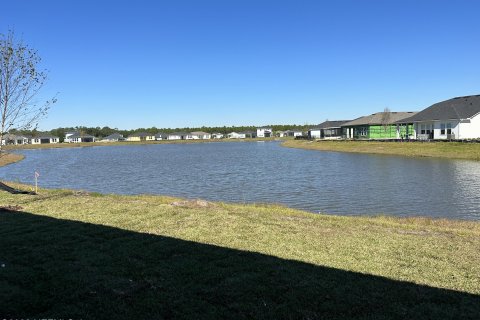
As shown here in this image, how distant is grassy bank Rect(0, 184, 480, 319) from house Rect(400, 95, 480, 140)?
50.9 metres

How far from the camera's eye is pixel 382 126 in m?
84.4

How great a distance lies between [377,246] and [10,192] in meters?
16.3

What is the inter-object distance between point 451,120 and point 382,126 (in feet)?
87.0

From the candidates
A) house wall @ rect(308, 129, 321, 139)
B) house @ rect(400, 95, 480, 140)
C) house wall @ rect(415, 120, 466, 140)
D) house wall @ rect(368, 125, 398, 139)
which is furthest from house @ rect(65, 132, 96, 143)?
house wall @ rect(415, 120, 466, 140)

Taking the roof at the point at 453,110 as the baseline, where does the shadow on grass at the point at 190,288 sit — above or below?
below

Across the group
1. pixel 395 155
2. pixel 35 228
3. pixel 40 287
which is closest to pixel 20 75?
pixel 35 228

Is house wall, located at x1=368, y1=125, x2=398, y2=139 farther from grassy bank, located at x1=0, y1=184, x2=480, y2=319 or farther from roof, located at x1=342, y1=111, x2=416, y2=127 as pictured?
grassy bank, located at x1=0, y1=184, x2=480, y2=319

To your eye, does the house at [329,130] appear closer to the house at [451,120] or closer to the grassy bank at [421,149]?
the grassy bank at [421,149]

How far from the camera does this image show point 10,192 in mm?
18453

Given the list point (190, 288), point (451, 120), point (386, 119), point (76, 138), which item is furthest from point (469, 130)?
point (76, 138)

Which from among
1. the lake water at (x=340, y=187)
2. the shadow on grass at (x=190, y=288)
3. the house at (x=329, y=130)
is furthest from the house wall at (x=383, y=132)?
the shadow on grass at (x=190, y=288)

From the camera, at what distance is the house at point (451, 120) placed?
56.6 metres

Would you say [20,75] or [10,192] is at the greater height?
[20,75]

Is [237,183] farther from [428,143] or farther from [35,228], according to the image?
[428,143]
